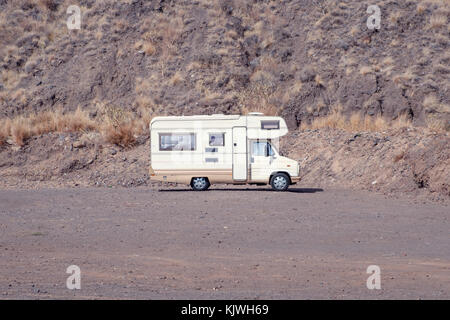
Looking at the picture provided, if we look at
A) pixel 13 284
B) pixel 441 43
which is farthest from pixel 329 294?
pixel 441 43

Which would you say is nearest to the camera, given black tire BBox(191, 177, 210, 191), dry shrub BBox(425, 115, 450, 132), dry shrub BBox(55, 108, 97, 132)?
black tire BBox(191, 177, 210, 191)

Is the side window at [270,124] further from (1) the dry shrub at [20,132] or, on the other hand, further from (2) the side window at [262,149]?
→ (1) the dry shrub at [20,132]

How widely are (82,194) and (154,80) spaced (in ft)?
48.1

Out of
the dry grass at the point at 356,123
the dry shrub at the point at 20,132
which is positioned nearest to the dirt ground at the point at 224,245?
the dry grass at the point at 356,123

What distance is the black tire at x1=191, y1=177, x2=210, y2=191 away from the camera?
77.5 feet

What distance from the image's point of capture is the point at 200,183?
2367cm

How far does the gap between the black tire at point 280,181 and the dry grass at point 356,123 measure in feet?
23.2

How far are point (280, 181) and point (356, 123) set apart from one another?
28.1 ft

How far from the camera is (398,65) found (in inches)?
1470

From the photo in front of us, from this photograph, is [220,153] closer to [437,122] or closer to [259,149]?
[259,149]

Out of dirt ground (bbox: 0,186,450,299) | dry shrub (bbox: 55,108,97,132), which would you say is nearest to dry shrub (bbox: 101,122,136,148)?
dry shrub (bbox: 55,108,97,132)

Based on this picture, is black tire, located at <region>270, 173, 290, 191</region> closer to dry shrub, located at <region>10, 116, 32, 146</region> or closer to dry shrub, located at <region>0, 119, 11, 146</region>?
dry shrub, located at <region>10, 116, 32, 146</region>

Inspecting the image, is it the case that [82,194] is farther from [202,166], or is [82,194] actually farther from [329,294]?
[329,294]
